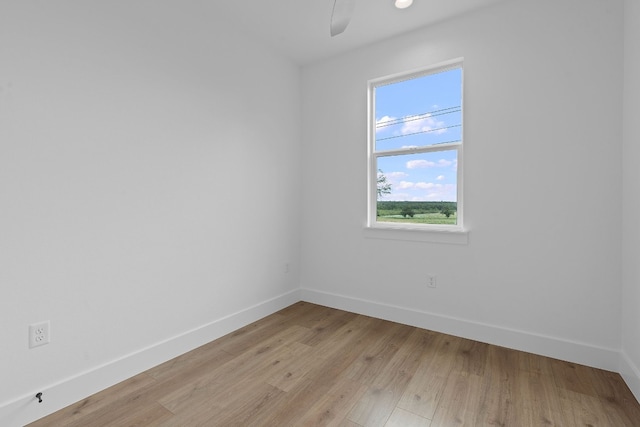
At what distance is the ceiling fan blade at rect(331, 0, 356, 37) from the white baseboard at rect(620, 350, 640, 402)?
2568mm

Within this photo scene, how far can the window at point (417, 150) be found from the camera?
2.72 meters

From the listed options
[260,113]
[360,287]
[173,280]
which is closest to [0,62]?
[173,280]

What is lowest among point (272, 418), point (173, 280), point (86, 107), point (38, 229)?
point (272, 418)

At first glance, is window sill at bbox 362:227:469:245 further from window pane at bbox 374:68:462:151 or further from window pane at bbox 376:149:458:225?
window pane at bbox 374:68:462:151

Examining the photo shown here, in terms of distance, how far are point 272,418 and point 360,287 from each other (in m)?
1.70

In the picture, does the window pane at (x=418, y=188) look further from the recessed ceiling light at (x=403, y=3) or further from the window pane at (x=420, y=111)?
the recessed ceiling light at (x=403, y=3)

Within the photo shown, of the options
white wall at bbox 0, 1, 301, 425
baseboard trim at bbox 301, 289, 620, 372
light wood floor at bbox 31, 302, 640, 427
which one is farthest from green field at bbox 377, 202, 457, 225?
white wall at bbox 0, 1, 301, 425

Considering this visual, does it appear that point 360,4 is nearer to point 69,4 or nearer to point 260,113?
point 260,113

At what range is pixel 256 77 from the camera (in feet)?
9.73

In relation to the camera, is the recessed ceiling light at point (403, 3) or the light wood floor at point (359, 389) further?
the recessed ceiling light at point (403, 3)

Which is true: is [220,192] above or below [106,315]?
above

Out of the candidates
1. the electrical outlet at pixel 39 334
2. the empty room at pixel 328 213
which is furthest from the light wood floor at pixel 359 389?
the electrical outlet at pixel 39 334

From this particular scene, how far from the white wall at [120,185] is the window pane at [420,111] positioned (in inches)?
48.3

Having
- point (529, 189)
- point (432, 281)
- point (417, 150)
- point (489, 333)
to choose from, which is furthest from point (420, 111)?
point (489, 333)
